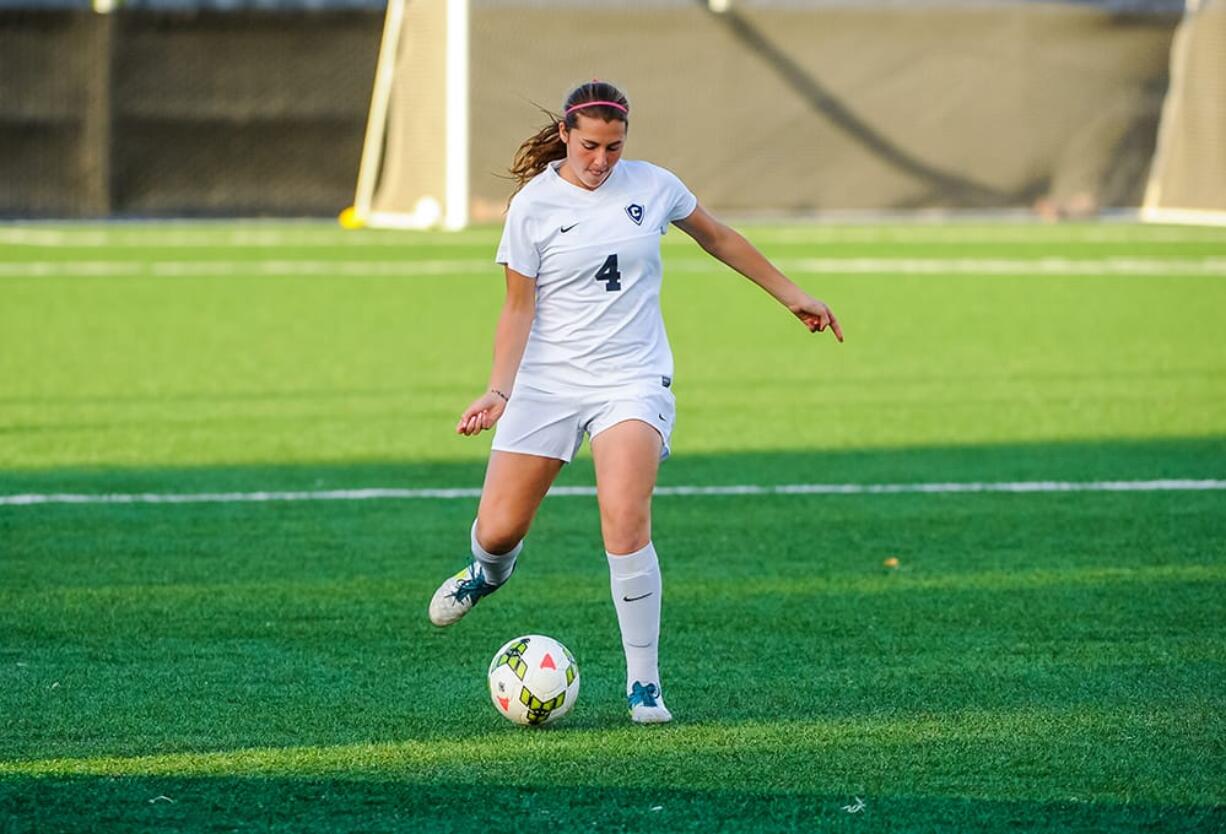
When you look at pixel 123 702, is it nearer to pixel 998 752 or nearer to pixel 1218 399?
pixel 998 752

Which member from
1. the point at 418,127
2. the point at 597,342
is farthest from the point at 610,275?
the point at 418,127

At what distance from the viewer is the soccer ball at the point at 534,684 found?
557cm

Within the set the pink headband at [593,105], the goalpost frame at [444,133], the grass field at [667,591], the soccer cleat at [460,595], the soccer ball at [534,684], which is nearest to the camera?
the grass field at [667,591]

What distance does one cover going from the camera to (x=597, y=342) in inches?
233

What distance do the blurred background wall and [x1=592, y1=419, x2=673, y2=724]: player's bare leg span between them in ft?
70.0

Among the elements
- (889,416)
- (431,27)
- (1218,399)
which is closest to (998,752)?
(889,416)

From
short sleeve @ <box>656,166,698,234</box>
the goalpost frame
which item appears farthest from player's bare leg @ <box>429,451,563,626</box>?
the goalpost frame

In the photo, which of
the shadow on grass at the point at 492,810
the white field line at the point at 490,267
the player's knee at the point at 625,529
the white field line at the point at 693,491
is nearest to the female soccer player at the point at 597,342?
the player's knee at the point at 625,529

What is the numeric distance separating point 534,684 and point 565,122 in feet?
5.34

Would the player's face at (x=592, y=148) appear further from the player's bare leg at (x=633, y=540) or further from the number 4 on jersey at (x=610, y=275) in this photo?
the player's bare leg at (x=633, y=540)

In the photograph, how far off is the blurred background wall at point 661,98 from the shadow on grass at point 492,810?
22.3 meters

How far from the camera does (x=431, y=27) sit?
26750 millimetres

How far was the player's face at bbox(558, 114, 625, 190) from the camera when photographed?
575 cm

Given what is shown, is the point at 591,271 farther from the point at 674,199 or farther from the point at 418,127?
the point at 418,127
